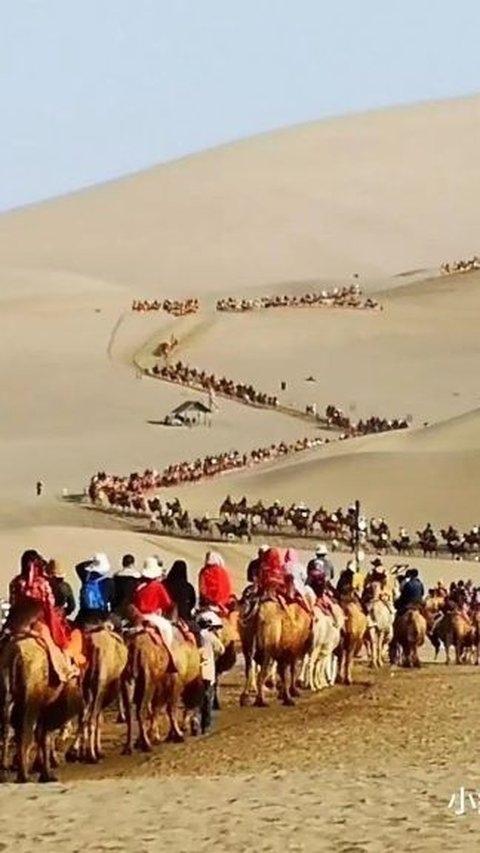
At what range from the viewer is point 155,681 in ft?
59.1

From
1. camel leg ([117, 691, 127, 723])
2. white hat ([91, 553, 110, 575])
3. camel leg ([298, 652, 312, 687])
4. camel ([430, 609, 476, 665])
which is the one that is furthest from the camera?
camel ([430, 609, 476, 665])

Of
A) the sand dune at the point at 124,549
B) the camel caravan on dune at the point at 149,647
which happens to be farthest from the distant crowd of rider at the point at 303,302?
the camel caravan on dune at the point at 149,647

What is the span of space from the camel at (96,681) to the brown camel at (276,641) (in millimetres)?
2969

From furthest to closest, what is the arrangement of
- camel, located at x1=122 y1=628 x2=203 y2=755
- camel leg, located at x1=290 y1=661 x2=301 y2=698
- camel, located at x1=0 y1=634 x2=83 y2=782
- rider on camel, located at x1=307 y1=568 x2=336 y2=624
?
rider on camel, located at x1=307 y1=568 x2=336 y2=624
camel leg, located at x1=290 y1=661 x2=301 y2=698
camel, located at x1=122 y1=628 x2=203 y2=755
camel, located at x1=0 y1=634 x2=83 y2=782

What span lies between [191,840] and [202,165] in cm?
12903

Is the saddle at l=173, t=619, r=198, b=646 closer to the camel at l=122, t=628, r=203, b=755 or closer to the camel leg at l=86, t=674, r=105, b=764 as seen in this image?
the camel at l=122, t=628, r=203, b=755

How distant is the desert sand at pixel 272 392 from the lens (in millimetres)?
13570

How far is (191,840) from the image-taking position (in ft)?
39.8

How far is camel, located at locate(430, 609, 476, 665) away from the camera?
1104 inches

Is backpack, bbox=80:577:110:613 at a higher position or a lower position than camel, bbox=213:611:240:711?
higher

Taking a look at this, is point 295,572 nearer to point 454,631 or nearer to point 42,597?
point 42,597

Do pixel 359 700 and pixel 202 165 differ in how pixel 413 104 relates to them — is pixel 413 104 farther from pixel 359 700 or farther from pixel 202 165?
pixel 359 700

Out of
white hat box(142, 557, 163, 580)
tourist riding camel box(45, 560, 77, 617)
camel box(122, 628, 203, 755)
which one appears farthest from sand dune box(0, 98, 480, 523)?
white hat box(142, 557, 163, 580)

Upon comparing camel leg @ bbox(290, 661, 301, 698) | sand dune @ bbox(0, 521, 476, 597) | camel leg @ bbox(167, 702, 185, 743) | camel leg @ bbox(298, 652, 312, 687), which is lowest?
camel leg @ bbox(167, 702, 185, 743)
